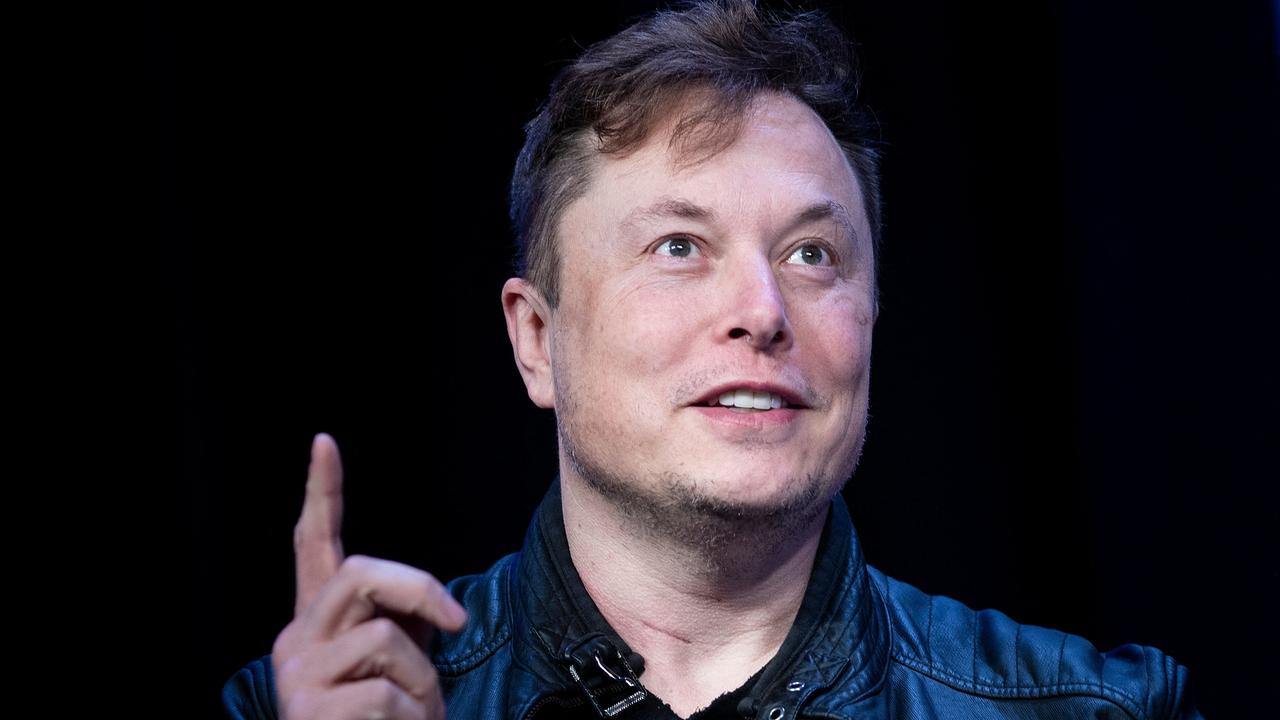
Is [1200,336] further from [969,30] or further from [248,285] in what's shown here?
[248,285]

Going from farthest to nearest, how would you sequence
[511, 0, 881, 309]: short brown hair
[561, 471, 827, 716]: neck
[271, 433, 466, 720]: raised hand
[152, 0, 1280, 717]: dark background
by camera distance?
[152, 0, 1280, 717]: dark background, [511, 0, 881, 309]: short brown hair, [561, 471, 827, 716]: neck, [271, 433, 466, 720]: raised hand

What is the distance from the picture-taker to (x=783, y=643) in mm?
1767

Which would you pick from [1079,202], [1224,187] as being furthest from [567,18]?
[1224,187]

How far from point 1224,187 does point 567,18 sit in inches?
51.2

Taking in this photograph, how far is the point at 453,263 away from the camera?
8.20ft

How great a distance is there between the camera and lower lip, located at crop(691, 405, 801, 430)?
169 cm

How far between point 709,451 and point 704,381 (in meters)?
0.09

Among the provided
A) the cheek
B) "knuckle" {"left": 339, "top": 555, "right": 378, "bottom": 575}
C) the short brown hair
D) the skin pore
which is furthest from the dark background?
"knuckle" {"left": 339, "top": 555, "right": 378, "bottom": 575}

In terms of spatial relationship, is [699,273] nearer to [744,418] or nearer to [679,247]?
[679,247]

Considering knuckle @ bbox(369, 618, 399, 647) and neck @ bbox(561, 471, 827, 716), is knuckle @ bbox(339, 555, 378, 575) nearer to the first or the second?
knuckle @ bbox(369, 618, 399, 647)

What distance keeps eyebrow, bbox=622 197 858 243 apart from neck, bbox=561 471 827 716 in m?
0.41

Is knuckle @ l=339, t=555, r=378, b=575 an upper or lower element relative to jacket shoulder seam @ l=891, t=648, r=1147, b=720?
upper

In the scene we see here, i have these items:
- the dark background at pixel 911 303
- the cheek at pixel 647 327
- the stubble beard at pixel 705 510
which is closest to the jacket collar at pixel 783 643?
the stubble beard at pixel 705 510

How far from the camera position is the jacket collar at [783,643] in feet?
5.61
